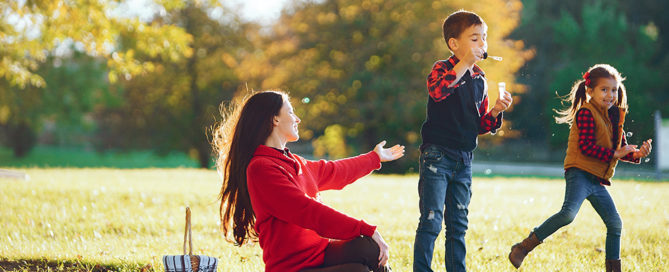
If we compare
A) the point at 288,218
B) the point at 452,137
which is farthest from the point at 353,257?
the point at 452,137

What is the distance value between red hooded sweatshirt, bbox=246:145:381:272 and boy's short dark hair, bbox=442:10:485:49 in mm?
1386

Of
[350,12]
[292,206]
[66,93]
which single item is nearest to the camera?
[292,206]

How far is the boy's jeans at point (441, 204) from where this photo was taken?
13.3ft

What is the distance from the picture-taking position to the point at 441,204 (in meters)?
4.05

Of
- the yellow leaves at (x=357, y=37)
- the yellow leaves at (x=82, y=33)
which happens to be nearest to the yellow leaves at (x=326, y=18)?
the yellow leaves at (x=357, y=37)

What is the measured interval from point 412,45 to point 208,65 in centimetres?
1031

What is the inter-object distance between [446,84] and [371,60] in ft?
71.1

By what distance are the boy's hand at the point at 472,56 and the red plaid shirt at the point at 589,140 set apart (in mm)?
1159

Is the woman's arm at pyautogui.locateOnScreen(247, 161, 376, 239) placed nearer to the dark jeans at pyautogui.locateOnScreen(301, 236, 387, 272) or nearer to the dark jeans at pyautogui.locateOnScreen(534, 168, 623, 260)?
A: the dark jeans at pyautogui.locateOnScreen(301, 236, 387, 272)

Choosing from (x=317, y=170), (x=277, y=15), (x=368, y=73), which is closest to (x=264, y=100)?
(x=317, y=170)

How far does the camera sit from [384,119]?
25578 mm

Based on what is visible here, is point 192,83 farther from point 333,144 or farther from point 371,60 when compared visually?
point 371,60

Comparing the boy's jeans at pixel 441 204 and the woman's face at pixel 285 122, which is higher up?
the woman's face at pixel 285 122

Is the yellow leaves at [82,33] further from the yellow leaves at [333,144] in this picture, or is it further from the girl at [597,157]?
the yellow leaves at [333,144]
